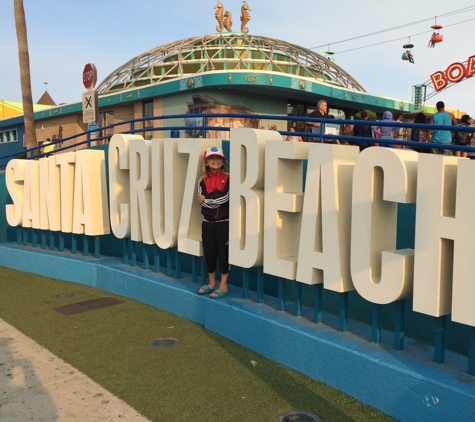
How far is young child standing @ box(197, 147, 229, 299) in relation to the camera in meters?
5.67

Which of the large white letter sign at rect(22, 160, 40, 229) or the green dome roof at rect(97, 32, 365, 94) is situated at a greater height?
the green dome roof at rect(97, 32, 365, 94)

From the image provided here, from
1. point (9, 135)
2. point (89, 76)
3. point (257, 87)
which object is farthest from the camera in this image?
point (9, 135)

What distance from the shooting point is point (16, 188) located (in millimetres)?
9734

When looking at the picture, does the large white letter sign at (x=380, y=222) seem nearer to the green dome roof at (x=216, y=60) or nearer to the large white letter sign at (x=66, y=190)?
the large white letter sign at (x=66, y=190)

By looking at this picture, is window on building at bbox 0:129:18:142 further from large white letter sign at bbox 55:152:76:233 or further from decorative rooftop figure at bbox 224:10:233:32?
large white letter sign at bbox 55:152:76:233

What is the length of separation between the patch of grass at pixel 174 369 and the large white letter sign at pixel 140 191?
1051 millimetres

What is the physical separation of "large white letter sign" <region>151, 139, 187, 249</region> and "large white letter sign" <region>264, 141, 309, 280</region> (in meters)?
1.82

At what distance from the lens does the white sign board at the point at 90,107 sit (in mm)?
9875

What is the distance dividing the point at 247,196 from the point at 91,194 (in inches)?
151

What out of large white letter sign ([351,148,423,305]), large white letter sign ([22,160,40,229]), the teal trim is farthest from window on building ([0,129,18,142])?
large white letter sign ([351,148,423,305])

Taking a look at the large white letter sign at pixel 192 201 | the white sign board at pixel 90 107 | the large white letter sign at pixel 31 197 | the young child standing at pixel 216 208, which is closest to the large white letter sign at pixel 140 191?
the large white letter sign at pixel 192 201

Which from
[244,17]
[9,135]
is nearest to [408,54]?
[244,17]

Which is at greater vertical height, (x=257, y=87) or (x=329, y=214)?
(x=257, y=87)

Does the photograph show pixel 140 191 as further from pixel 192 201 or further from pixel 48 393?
pixel 48 393
